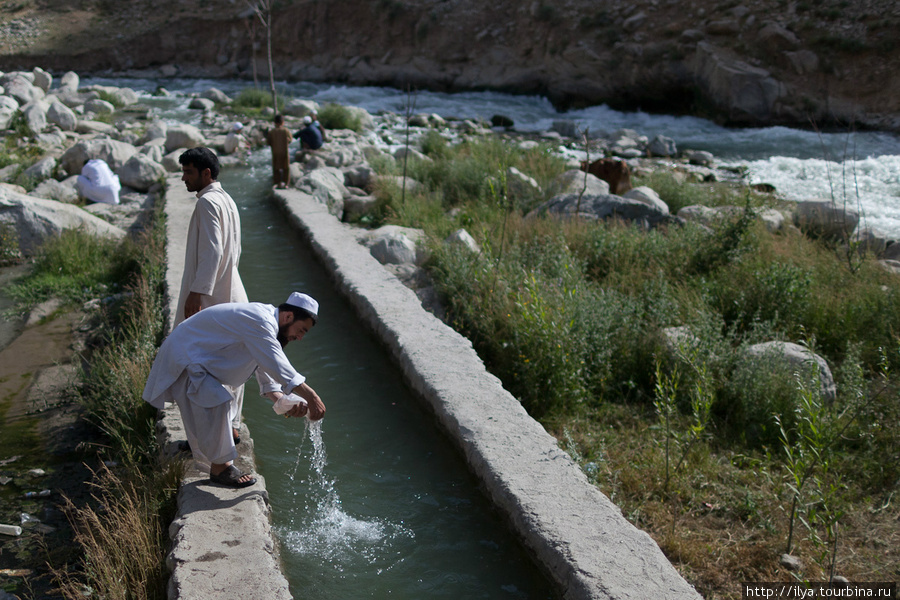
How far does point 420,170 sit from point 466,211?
2526 millimetres

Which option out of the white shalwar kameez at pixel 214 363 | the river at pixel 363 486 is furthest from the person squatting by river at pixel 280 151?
the white shalwar kameez at pixel 214 363

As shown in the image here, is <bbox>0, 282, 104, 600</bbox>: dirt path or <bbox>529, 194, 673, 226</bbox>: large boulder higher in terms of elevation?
<bbox>529, 194, 673, 226</bbox>: large boulder

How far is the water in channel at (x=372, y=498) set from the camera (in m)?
3.22

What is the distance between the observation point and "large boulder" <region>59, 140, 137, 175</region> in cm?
1134

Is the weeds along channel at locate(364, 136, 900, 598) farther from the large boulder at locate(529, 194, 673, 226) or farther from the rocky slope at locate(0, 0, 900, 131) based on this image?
the rocky slope at locate(0, 0, 900, 131)

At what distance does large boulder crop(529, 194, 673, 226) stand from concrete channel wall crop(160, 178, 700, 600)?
398cm

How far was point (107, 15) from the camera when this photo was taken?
115 feet

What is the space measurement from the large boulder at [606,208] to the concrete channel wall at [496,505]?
13.1ft

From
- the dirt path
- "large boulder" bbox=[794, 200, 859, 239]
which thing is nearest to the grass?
the dirt path

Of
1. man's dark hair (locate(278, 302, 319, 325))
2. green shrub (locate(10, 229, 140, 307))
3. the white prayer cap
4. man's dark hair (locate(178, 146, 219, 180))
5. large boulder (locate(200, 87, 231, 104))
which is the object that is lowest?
green shrub (locate(10, 229, 140, 307))

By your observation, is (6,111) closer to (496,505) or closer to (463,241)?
(463,241)

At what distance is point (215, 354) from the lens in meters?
3.17

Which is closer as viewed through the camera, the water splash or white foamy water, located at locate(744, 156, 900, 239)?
the water splash

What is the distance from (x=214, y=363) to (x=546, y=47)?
25451 millimetres
